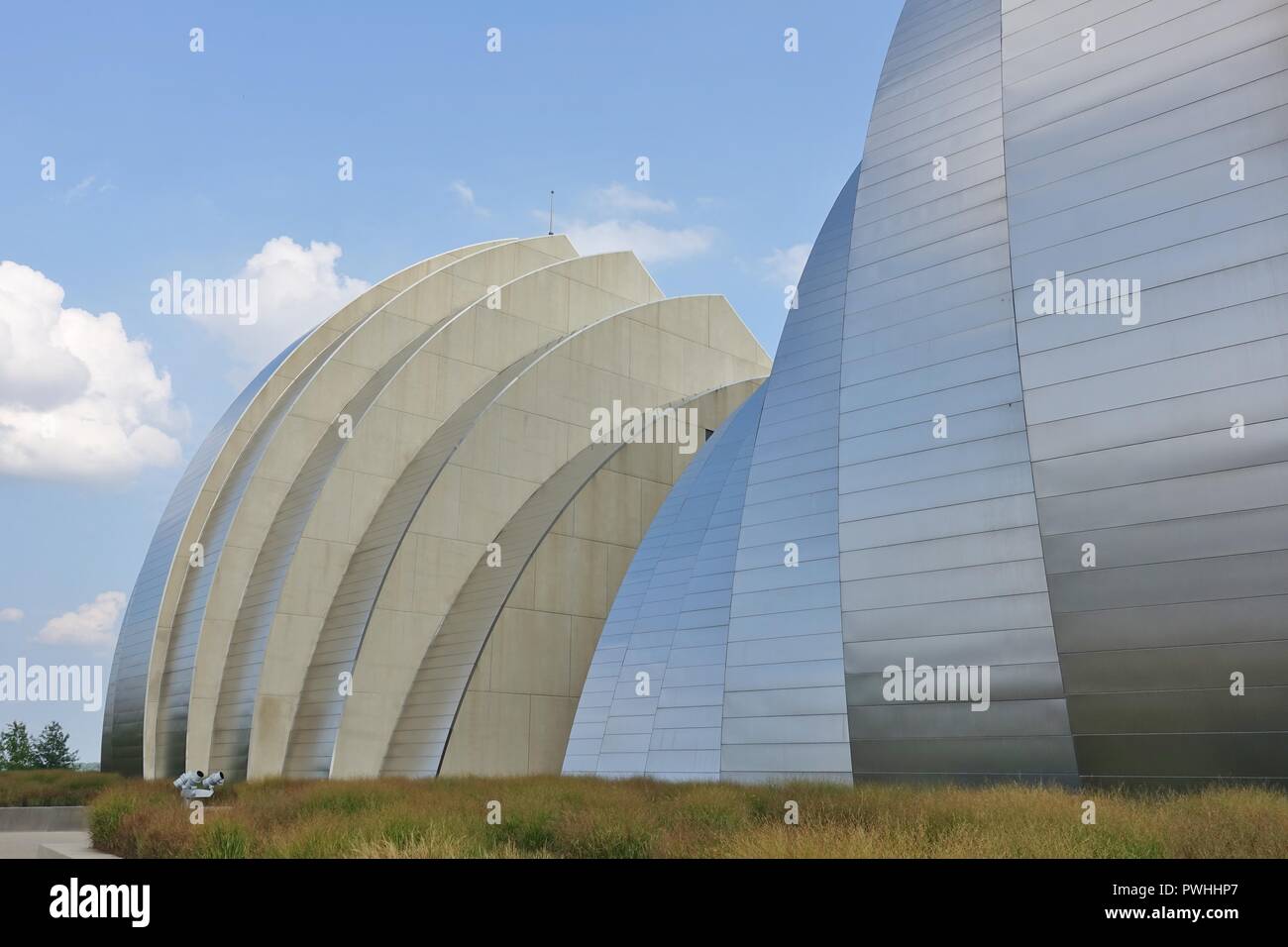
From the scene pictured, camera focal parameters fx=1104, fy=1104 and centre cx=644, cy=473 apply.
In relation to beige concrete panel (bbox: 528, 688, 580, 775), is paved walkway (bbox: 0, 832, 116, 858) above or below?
below

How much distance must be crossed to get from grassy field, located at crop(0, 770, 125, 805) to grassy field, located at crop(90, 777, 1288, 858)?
50.7 ft

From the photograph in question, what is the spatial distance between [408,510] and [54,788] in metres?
13.7

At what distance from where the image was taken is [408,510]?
99.4 feet

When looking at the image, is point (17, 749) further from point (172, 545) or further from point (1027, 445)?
point (1027, 445)

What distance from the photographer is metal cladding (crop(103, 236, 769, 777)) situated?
2877cm

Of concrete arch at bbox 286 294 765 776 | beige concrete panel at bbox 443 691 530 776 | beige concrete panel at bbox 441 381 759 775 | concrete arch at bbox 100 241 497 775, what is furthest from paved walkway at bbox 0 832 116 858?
concrete arch at bbox 100 241 497 775

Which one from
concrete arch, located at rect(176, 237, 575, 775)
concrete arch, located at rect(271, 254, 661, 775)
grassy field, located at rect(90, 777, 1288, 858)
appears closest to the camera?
grassy field, located at rect(90, 777, 1288, 858)

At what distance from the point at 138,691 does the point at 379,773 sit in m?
12.9

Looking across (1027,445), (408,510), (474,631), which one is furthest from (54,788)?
(1027,445)

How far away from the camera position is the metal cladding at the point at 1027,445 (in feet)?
51.5

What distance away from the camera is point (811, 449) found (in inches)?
839

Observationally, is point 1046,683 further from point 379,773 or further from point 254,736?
point 254,736

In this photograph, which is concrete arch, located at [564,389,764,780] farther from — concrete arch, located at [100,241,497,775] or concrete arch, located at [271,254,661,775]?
concrete arch, located at [100,241,497,775]
